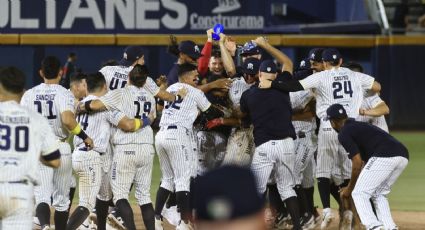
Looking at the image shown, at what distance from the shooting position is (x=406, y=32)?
77.6 feet

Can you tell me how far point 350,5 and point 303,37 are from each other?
12.1 feet

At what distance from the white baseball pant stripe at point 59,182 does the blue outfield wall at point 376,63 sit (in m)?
12.5

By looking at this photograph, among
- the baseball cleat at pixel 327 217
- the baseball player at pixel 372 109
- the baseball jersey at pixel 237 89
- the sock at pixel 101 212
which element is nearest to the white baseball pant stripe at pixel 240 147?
the baseball jersey at pixel 237 89

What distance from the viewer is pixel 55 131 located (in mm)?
9203

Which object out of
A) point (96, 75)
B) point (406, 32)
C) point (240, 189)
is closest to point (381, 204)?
point (96, 75)

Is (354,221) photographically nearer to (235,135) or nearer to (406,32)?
(235,135)

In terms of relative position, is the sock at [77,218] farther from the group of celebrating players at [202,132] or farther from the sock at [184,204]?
the sock at [184,204]

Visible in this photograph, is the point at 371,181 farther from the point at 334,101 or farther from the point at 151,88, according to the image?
the point at 151,88

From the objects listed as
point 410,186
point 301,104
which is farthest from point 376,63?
point 301,104

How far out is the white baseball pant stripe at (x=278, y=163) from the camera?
32.8 ft

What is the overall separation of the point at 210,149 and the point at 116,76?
1.58 meters

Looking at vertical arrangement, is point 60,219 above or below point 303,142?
below

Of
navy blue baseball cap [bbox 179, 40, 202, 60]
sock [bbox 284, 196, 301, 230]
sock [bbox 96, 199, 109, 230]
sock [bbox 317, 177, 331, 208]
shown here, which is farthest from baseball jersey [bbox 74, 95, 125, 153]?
sock [bbox 317, 177, 331, 208]

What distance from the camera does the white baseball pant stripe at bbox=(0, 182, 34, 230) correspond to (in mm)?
6410
